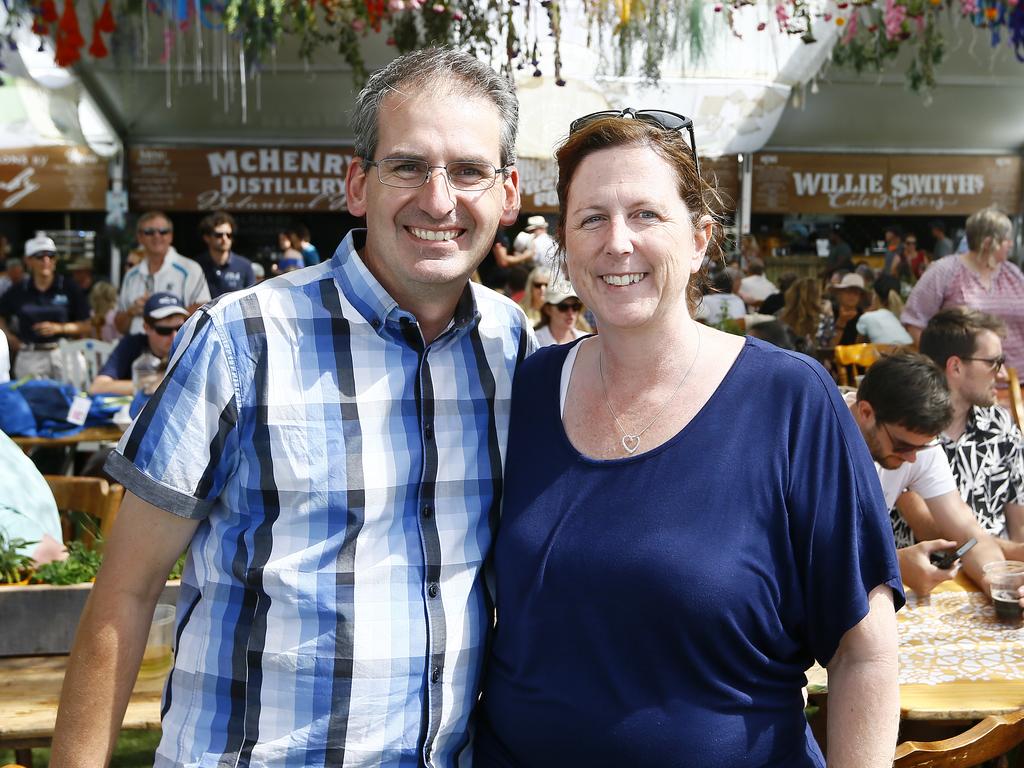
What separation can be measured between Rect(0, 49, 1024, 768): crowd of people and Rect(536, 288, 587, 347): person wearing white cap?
417 centimetres

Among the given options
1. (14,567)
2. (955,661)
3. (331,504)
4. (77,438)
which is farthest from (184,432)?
(77,438)

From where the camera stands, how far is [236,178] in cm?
1212

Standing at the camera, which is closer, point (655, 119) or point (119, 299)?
point (655, 119)

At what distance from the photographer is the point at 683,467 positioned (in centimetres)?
149

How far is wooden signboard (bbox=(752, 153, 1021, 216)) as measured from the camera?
12.7 metres

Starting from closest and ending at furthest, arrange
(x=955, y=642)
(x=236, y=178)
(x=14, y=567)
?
1. (x=14, y=567)
2. (x=955, y=642)
3. (x=236, y=178)

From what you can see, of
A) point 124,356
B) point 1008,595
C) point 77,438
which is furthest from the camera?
point 124,356

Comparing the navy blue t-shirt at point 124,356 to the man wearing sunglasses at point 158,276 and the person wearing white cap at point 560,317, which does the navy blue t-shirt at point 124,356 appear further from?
the person wearing white cap at point 560,317

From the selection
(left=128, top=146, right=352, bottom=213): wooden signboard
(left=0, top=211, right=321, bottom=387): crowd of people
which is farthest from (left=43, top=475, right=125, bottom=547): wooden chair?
(left=128, top=146, right=352, bottom=213): wooden signboard

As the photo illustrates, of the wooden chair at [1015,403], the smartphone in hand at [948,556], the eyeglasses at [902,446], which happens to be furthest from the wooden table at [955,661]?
the wooden chair at [1015,403]

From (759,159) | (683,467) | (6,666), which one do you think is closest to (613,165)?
(683,467)

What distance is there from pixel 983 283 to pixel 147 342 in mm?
4585

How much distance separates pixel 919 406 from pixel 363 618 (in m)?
2.03

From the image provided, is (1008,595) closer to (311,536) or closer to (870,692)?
(870,692)
